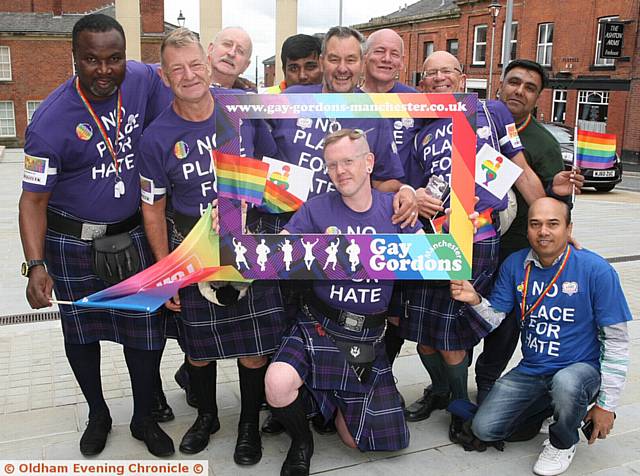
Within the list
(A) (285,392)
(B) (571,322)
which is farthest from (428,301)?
(A) (285,392)

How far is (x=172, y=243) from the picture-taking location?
3123mm

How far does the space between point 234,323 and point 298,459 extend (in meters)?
0.72

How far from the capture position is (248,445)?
3162 mm

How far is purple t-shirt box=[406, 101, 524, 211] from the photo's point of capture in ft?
10.1

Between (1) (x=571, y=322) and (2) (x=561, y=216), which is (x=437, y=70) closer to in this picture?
(2) (x=561, y=216)

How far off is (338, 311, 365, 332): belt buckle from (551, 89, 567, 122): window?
24323 mm

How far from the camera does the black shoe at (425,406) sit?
361 centimetres

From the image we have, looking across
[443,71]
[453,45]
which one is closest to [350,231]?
[443,71]

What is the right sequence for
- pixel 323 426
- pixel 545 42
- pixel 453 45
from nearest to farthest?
pixel 323 426, pixel 545 42, pixel 453 45

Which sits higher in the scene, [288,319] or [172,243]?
[172,243]

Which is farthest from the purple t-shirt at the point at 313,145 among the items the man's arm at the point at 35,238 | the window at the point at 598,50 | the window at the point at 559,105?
the window at the point at 559,105

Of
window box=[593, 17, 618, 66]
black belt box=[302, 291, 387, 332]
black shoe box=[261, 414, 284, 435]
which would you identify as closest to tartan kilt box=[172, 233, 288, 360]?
black belt box=[302, 291, 387, 332]

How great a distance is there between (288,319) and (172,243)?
72 cm

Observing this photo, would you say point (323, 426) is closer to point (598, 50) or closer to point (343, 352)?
point (343, 352)
